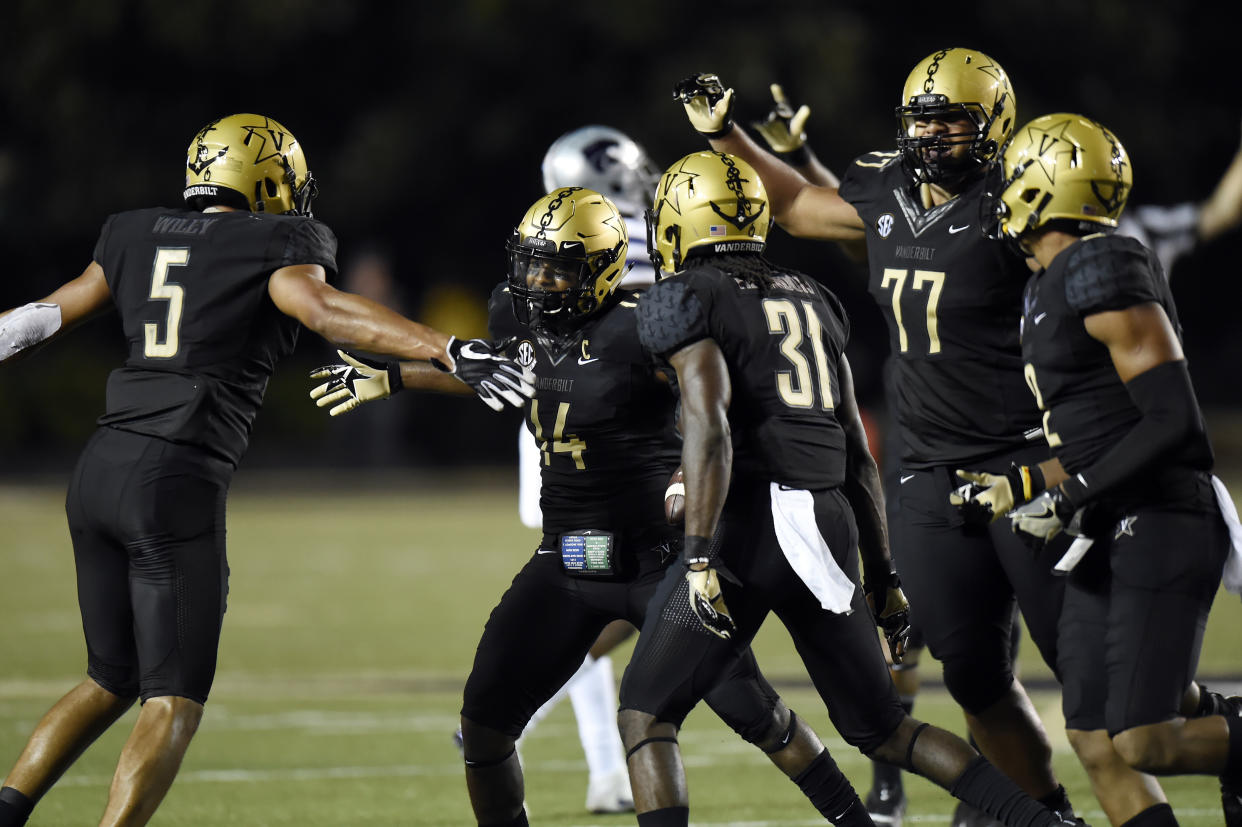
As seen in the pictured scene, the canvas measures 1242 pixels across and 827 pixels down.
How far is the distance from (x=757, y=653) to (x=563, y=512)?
19.3 ft

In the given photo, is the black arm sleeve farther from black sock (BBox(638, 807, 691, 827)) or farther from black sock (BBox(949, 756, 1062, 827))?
black sock (BBox(638, 807, 691, 827))

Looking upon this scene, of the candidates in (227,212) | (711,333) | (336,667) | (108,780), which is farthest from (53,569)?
(711,333)

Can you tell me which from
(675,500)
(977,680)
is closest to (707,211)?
(675,500)

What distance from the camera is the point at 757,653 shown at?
1081cm

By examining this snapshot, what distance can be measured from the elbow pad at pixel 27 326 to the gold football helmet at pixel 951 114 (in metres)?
2.56

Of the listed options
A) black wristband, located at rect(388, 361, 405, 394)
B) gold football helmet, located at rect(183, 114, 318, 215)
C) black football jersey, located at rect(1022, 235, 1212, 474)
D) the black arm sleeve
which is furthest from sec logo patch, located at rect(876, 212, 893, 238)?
gold football helmet, located at rect(183, 114, 318, 215)

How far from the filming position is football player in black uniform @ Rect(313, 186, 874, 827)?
195 inches

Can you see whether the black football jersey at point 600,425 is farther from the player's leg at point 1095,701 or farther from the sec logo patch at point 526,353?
the player's leg at point 1095,701

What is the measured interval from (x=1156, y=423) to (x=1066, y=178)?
683mm

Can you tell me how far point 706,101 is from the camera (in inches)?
227

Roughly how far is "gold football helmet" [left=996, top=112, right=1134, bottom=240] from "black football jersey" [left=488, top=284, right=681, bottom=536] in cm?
111

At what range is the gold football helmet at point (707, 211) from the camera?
4.86 metres

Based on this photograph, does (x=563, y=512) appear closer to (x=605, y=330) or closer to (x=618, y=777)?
(x=605, y=330)

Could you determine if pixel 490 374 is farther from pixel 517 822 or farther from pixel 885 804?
pixel 885 804
